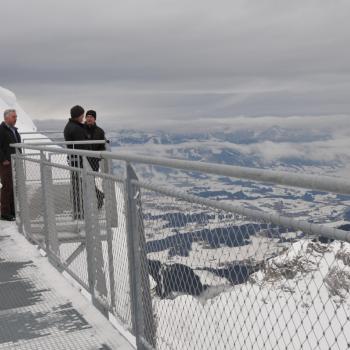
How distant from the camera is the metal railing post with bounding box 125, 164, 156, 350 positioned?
348 centimetres

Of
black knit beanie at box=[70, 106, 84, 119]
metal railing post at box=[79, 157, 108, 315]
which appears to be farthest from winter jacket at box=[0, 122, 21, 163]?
metal railing post at box=[79, 157, 108, 315]

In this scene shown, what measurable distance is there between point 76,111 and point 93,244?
4.86 metres

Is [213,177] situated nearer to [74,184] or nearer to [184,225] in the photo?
[184,225]

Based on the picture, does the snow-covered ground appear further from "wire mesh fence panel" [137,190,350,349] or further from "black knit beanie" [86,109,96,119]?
"black knit beanie" [86,109,96,119]

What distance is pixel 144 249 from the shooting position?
3.51 metres

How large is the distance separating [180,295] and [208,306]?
39cm

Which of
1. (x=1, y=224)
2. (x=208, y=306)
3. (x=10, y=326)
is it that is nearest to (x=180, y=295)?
(x=208, y=306)

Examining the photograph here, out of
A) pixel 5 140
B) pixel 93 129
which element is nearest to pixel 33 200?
pixel 5 140

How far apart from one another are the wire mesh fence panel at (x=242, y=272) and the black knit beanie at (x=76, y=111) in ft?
19.6

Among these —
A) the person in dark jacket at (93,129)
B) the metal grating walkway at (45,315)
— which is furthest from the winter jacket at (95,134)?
the metal grating walkway at (45,315)

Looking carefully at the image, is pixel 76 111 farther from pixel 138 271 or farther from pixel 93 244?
pixel 138 271

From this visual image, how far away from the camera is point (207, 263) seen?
2611mm

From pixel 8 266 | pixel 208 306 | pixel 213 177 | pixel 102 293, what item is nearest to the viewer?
pixel 213 177

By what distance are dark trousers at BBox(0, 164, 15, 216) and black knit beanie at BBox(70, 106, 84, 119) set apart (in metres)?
1.42
